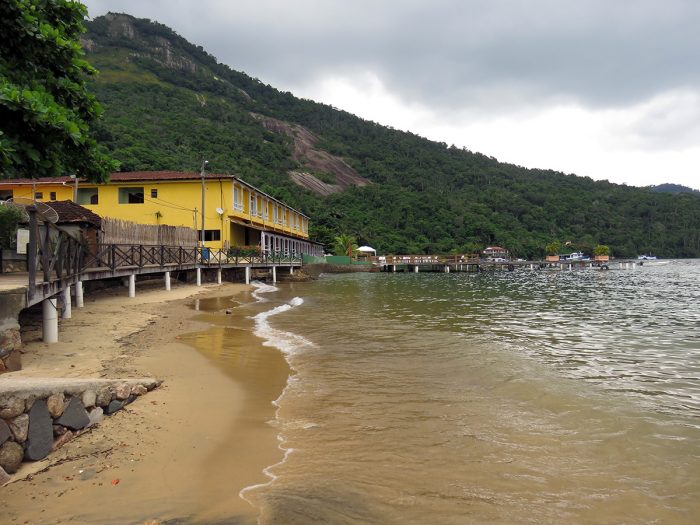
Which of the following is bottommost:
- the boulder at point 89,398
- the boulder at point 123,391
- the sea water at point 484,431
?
the sea water at point 484,431

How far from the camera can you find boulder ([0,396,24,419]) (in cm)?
421

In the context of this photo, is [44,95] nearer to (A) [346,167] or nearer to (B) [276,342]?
(B) [276,342]

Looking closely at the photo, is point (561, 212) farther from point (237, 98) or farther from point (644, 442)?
point (644, 442)

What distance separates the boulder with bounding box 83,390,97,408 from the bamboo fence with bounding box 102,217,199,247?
46.1 ft

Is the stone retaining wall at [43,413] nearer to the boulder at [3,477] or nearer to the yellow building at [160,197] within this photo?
the boulder at [3,477]

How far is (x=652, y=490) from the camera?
14.4 feet

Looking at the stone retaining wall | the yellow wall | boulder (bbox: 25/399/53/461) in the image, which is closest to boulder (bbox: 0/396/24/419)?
the stone retaining wall

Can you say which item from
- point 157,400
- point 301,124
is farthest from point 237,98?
point 157,400

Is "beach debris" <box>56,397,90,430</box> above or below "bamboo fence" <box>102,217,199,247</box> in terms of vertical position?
below

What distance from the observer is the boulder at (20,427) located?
14.2 ft

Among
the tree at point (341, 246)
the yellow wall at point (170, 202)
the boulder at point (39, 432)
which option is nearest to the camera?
the boulder at point (39, 432)

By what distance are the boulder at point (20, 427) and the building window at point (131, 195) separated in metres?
34.7

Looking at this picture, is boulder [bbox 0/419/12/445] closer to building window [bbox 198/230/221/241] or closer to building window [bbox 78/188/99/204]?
building window [bbox 198/230/221/241]

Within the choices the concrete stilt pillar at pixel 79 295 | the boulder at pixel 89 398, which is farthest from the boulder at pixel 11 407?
the concrete stilt pillar at pixel 79 295
